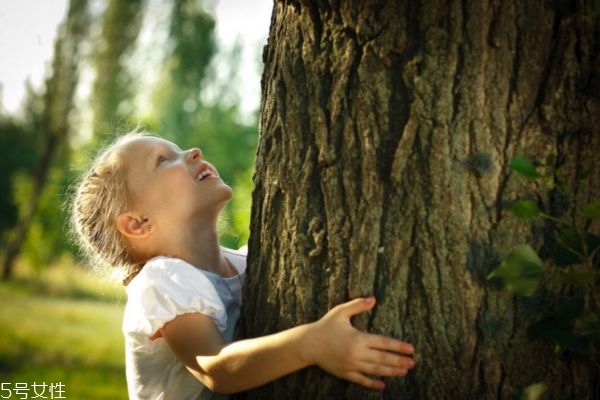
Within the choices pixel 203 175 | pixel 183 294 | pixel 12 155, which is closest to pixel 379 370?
pixel 183 294

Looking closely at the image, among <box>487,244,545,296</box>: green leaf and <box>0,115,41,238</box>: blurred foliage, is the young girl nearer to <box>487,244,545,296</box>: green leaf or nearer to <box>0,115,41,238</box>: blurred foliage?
<box>487,244,545,296</box>: green leaf

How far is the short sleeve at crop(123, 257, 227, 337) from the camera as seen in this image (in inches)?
79.3

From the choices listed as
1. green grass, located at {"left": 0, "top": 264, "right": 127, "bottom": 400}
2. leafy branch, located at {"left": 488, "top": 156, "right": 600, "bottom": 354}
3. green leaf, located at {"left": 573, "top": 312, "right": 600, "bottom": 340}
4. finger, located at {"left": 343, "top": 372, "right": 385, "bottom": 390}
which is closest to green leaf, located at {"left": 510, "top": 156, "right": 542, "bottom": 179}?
leafy branch, located at {"left": 488, "top": 156, "right": 600, "bottom": 354}

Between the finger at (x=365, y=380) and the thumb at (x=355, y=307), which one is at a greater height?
the thumb at (x=355, y=307)

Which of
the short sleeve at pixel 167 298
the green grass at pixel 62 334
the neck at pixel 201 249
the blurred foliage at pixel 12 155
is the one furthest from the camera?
the blurred foliage at pixel 12 155

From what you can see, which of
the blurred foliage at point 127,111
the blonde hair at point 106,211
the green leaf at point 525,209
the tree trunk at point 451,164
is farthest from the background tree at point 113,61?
the green leaf at point 525,209

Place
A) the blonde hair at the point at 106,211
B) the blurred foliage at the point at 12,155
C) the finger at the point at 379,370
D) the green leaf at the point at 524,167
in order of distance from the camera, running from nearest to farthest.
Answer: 1. the green leaf at the point at 524,167
2. the finger at the point at 379,370
3. the blonde hair at the point at 106,211
4. the blurred foliage at the point at 12,155

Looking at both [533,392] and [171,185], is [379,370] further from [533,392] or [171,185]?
[171,185]

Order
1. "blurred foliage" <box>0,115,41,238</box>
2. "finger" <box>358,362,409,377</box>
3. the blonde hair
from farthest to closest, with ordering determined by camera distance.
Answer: "blurred foliage" <box>0,115,41,238</box> < the blonde hair < "finger" <box>358,362,409,377</box>

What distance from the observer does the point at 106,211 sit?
247 cm

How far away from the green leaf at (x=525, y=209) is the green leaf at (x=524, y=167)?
0.21 feet

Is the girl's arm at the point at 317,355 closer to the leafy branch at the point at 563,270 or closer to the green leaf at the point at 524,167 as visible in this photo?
the leafy branch at the point at 563,270

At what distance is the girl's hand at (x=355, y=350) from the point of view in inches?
68.9

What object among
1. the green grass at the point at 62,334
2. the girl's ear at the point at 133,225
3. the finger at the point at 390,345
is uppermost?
the girl's ear at the point at 133,225
